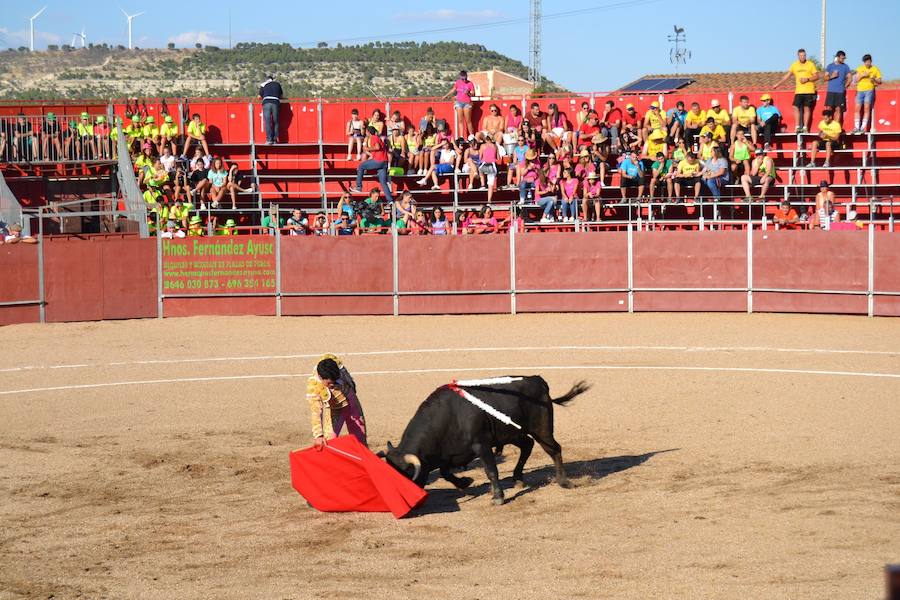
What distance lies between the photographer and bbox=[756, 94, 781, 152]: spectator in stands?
1141 inches

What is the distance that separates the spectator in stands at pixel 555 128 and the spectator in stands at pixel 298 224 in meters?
6.52

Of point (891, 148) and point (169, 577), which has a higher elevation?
point (891, 148)

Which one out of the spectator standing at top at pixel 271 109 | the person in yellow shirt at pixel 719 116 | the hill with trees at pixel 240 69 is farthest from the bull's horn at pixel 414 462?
the hill with trees at pixel 240 69

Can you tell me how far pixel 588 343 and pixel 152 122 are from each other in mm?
13486

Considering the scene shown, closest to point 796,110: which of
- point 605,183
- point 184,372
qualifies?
point 605,183

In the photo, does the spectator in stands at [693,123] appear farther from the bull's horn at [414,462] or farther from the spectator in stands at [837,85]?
the bull's horn at [414,462]

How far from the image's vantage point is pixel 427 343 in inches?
850

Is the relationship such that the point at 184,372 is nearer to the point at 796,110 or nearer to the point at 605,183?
the point at 605,183

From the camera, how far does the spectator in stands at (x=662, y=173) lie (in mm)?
27747

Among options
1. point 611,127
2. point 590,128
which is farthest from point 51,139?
point 611,127

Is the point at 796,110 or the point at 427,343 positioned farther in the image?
the point at 796,110

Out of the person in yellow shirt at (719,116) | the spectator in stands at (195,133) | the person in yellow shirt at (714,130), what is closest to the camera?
the person in yellow shirt at (714,130)

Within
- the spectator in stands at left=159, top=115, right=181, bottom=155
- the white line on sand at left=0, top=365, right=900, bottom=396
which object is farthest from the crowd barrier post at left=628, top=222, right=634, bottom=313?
the spectator in stands at left=159, top=115, right=181, bottom=155

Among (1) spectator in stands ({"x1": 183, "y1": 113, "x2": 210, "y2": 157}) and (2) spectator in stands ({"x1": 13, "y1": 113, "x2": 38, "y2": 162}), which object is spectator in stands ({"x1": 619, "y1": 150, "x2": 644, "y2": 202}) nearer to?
(1) spectator in stands ({"x1": 183, "y1": 113, "x2": 210, "y2": 157})
